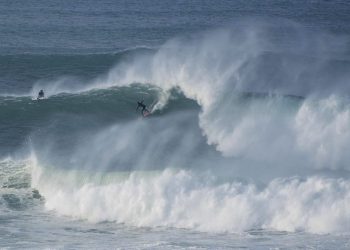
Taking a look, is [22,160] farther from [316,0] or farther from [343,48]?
[316,0]

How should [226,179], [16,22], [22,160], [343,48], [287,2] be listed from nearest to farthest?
[226,179] → [22,160] → [343,48] → [16,22] → [287,2]

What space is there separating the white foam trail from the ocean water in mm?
52

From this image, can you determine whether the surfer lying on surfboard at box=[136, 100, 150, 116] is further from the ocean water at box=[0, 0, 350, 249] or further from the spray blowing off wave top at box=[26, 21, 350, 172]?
the spray blowing off wave top at box=[26, 21, 350, 172]

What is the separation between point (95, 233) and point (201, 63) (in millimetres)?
16394

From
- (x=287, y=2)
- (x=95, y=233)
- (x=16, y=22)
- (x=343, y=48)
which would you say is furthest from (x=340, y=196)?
(x=287, y=2)

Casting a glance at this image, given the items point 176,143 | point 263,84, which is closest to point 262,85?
point 263,84

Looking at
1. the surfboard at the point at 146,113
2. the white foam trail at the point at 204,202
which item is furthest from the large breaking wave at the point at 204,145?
the surfboard at the point at 146,113

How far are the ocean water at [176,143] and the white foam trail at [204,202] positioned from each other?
0.17 ft

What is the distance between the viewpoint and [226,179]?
99.4ft

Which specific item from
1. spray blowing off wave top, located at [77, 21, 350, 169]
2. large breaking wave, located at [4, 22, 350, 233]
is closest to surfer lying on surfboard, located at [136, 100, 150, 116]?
large breaking wave, located at [4, 22, 350, 233]

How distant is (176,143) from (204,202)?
245 inches

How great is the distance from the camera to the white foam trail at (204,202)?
91.1ft

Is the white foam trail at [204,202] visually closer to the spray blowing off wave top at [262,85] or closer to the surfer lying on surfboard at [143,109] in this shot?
the spray blowing off wave top at [262,85]

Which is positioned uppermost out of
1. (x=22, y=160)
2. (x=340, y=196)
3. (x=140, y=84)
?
(x=140, y=84)
